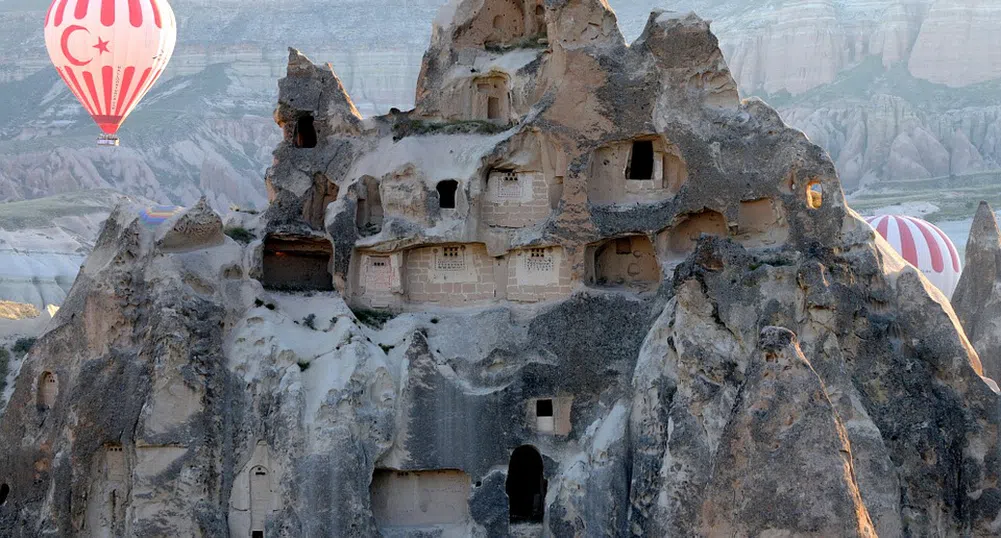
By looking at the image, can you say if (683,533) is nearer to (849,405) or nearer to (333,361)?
(849,405)

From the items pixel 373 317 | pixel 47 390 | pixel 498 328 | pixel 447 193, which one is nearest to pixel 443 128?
pixel 447 193

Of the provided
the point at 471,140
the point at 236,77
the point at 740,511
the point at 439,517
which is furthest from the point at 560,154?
the point at 236,77

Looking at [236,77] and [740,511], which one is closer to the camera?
[740,511]

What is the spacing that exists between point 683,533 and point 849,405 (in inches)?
147

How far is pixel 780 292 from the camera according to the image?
22.6 metres

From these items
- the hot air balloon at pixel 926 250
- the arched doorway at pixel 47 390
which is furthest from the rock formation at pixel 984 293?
the arched doorway at pixel 47 390

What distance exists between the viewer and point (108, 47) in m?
35.2

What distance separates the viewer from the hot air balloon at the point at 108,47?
34.8 meters

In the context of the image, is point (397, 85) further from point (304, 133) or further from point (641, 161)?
point (641, 161)

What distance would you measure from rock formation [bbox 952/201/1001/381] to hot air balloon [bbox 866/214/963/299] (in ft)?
35.7

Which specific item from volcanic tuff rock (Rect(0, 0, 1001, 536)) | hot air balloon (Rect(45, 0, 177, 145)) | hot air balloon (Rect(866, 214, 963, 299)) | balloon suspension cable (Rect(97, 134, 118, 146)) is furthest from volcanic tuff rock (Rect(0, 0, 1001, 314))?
volcanic tuff rock (Rect(0, 0, 1001, 536))

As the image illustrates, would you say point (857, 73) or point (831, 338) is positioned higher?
point (857, 73)

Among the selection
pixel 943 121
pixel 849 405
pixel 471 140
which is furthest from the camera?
pixel 943 121

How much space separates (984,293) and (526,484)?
363 inches
